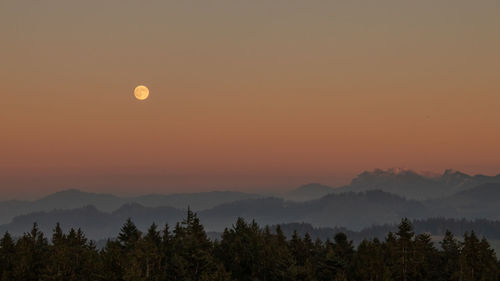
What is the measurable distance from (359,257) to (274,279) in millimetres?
16548

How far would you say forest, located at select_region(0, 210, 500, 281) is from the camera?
8325 cm

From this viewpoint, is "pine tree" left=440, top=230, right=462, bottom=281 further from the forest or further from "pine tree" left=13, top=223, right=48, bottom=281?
"pine tree" left=13, top=223, right=48, bottom=281

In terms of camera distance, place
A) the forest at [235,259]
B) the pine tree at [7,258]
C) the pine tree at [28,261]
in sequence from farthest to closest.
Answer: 1. the pine tree at [7,258]
2. the pine tree at [28,261]
3. the forest at [235,259]

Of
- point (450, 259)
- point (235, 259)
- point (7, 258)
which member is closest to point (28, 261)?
point (7, 258)

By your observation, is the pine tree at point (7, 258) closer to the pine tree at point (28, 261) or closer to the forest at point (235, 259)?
the forest at point (235, 259)

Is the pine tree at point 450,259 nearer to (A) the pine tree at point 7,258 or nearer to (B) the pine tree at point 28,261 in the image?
(B) the pine tree at point 28,261

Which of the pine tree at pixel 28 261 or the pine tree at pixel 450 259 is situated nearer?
the pine tree at pixel 28 261

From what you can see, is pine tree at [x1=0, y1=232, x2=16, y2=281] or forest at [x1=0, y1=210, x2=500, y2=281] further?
pine tree at [x1=0, y1=232, x2=16, y2=281]

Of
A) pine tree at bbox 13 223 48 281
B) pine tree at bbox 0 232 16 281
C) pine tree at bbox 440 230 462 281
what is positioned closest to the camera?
pine tree at bbox 13 223 48 281

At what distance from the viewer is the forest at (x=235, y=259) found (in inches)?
3278

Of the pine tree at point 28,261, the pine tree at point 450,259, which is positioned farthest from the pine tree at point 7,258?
the pine tree at point 450,259

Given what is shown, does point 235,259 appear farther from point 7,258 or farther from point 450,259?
point 7,258

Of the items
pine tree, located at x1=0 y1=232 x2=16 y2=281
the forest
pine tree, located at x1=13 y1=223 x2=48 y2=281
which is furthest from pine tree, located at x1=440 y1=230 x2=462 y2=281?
pine tree, located at x1=0 y1=232 x2=16 y2=281

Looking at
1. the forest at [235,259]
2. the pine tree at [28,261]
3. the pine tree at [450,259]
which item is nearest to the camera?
the forest at [235,259]
